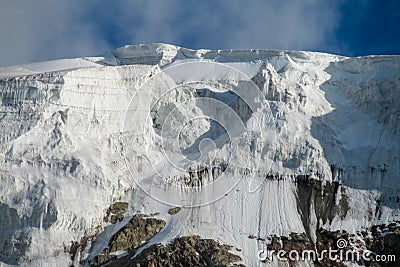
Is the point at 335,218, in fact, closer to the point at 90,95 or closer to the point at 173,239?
the point at 173,239

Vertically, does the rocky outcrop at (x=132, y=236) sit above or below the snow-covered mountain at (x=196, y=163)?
below

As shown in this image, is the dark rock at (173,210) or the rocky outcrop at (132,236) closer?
the rocky outcrop at (132,236)

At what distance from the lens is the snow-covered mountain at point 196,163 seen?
246 feet

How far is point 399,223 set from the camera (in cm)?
7869

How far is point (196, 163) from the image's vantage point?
270ft

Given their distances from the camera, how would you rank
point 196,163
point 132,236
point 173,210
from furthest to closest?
point 196,163, point 173,210, point 132,236

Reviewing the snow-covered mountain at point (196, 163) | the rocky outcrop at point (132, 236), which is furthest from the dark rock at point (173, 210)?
the rocky outcrop at point (132, 236)

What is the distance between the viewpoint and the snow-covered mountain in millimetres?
75125

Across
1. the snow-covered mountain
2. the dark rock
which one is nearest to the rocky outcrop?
the snow-covered mountain

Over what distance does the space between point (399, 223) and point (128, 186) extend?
93.7 ft

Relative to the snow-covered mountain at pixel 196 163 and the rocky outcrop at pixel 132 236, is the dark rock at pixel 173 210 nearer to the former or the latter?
the snow-covered mountain at pixel 196 163

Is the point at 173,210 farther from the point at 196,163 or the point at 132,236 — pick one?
the point at 196,163

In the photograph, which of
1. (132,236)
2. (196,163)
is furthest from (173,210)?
(196,163)

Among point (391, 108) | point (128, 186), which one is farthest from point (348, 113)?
point (128, 186)
